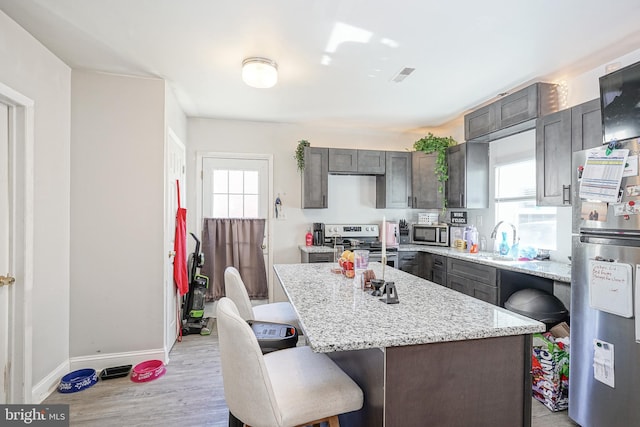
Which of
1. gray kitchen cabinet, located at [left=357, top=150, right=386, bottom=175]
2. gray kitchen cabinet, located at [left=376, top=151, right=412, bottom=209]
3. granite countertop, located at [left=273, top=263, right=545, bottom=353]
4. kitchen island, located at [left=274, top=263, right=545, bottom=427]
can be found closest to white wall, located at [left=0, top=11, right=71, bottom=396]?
granite countertop, located at [left=273, top=263, right=545, bottom=353]

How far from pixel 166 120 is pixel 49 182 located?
3.34ft

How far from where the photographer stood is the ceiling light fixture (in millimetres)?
2510

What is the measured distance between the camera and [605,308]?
179 cm

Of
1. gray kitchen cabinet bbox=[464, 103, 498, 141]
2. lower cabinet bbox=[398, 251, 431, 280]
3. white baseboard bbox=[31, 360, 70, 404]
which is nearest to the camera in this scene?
white baseboard bbox=[31, 360, 70, 404]

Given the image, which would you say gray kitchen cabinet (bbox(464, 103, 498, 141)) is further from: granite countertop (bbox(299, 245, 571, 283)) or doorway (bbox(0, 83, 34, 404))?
doorway (bbox(0, 83, 34, 404))

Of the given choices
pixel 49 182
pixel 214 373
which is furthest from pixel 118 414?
pixel 49 182

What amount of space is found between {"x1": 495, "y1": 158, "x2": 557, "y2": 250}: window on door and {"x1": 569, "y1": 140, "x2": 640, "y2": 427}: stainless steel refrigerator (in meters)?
1.28

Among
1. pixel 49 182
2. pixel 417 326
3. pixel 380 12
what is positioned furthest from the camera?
pixel 49 182

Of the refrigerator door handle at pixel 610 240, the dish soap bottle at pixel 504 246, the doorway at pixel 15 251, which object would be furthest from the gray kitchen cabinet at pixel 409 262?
the doorway at pixel 15 251

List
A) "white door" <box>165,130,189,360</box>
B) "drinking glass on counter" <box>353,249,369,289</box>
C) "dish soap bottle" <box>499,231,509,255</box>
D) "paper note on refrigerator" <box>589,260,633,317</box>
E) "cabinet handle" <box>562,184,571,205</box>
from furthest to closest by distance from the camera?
"dish soap bottle" <box>499,231,509,255</box>, "white door" <box>165,130,189,360</box>, "cabinet handle" <box>562,184,571,205</box>, "drinking glass on counter" <box>353,249,369,289</box>, "paper note on refrigerator" <box>589,260,633,317</box>

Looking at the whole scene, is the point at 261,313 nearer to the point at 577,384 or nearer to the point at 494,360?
the point at 494,360

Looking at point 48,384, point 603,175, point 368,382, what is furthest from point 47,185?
point 603,175

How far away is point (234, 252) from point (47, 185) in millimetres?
2143

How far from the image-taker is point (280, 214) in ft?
14.2
